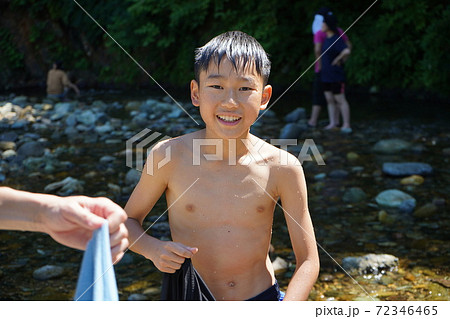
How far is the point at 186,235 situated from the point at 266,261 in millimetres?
325

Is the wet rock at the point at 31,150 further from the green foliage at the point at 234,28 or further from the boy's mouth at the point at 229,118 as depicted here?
the green foliage at the point at 234,28

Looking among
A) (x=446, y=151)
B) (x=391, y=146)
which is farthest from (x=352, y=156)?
(x=446, y=151)

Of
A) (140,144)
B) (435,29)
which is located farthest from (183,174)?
(435,29)

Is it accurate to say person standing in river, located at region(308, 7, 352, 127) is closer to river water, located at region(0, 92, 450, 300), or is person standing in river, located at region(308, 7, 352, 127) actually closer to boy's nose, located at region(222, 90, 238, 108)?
river water, located at region(0, 92, 450, 300)

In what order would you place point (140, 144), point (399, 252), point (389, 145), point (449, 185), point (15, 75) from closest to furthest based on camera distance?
point (399, 252)
point (449, 185)
point (389, 145)
point (140, 144)
point (15, 75)

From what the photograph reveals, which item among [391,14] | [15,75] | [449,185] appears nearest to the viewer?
[449,185]

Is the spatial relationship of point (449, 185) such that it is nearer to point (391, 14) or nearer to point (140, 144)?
point (140, 144)

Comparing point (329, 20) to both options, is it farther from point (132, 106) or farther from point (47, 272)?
point (47, 272)

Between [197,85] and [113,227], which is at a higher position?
[197,85]

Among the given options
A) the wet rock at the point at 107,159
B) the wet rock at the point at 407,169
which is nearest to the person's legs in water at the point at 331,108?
the wet rock at the point at 407,169

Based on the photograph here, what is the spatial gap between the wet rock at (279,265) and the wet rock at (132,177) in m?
2.28

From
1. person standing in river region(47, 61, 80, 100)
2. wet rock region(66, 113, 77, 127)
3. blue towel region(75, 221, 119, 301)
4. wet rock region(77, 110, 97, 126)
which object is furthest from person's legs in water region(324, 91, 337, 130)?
person standing in river region(47, 61, 80, 100)

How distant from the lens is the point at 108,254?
4.19ft

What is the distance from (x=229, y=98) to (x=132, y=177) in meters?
3.98
